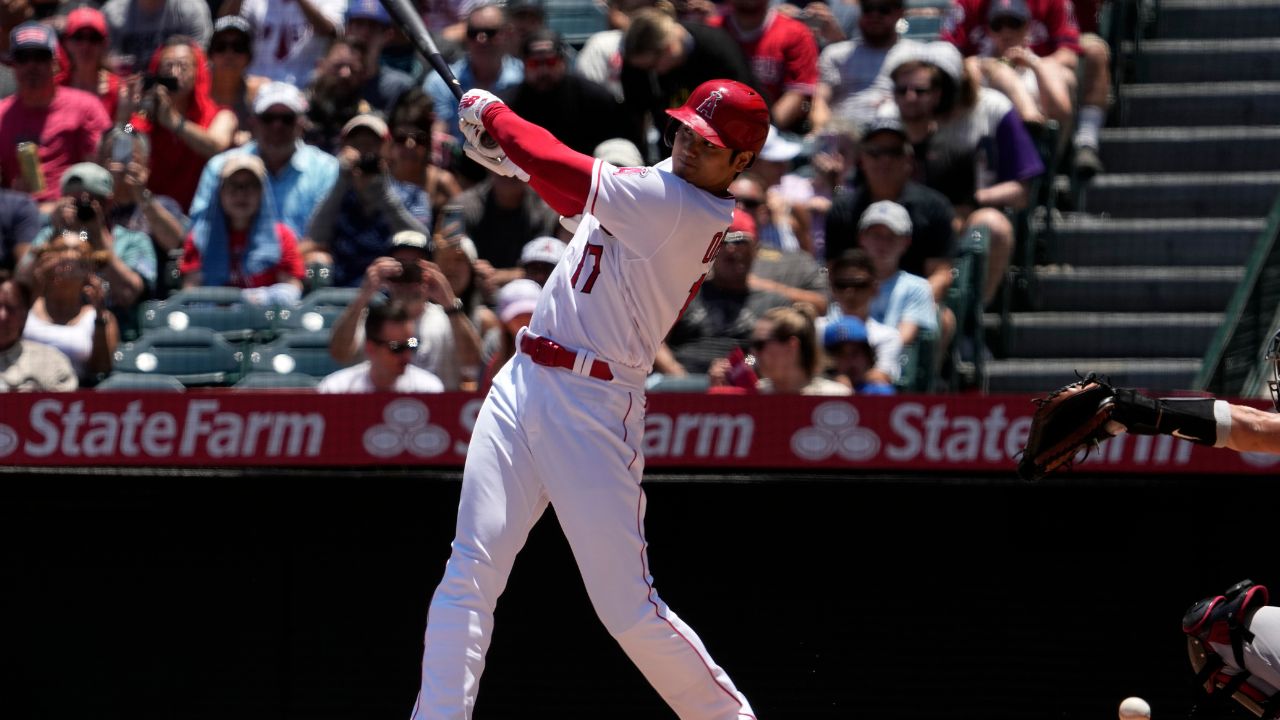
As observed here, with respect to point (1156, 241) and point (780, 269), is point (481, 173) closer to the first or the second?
point (780, 269)

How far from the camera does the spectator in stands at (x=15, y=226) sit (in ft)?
28.2

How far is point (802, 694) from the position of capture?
5766mm

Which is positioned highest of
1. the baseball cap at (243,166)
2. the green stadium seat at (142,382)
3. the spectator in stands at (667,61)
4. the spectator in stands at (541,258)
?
the spectator in stands at (667,61)

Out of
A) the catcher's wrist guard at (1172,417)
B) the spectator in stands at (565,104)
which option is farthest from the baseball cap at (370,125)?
the catcher's wrist guard at (1172,417)

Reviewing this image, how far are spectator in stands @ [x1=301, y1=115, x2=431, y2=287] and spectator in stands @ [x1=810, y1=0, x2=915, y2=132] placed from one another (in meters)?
2.16

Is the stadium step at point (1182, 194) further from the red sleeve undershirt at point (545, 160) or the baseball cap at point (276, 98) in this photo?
the red sleeve undershirt at point (545, 160)

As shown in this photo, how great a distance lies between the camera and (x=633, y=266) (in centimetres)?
474

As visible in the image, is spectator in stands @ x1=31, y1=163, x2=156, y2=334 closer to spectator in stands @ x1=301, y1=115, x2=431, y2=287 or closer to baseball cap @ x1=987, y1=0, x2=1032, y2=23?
spectator in stands @ x1=301, y1=115, x2=431, y2=287

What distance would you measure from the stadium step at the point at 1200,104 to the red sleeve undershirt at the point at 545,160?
19.3 feet

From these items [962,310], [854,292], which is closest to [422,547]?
[854,292]

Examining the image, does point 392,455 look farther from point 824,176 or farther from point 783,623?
point 824,176

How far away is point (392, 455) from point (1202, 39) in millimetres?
Answer: 6186

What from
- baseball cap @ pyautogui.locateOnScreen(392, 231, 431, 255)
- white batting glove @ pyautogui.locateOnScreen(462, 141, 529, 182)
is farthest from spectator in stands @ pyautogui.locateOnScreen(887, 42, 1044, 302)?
white batting glove @ pyautogui.locateOnScreen(462, 141, 529, 182)

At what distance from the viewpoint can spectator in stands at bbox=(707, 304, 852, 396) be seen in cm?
670
